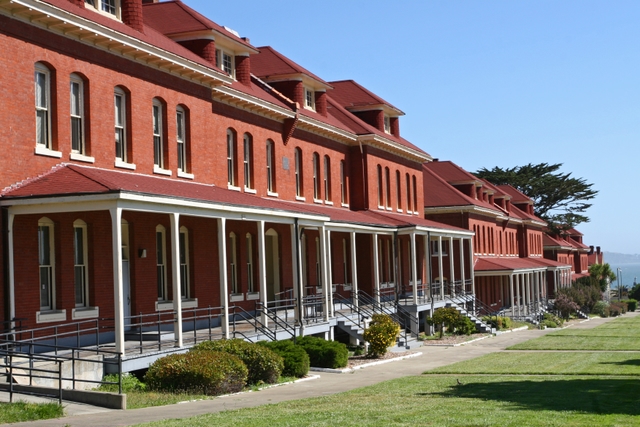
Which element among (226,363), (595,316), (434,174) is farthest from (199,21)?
(595,316)

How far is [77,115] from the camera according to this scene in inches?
886

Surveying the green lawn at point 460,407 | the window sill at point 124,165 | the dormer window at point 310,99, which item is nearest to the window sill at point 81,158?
the window sill at point 124,165

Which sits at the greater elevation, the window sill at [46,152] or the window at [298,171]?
the window at [298,171]

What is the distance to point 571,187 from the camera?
3703 inches

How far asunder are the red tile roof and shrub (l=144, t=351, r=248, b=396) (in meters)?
21.0

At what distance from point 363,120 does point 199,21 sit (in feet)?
60.1

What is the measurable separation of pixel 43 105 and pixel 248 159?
1217 centimetres

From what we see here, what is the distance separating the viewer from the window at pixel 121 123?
79.7 feet

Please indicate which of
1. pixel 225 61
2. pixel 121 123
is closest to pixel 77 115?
pixel 121 123

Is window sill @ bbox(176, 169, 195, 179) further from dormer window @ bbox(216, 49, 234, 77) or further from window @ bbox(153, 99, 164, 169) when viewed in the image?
dormer window @ bbox(216, 49, 234, 77)

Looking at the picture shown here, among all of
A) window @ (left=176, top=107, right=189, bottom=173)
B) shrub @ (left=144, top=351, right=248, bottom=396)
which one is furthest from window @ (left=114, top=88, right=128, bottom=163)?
shrub @ (left=144, top=351, right=248, bottom=396)

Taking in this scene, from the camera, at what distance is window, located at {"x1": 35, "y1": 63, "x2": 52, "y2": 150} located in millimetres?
21156

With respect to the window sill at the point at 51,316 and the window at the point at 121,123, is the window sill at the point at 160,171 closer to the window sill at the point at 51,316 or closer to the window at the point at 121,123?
the window at the point at 121,123

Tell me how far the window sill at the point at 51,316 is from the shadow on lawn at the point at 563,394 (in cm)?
877
